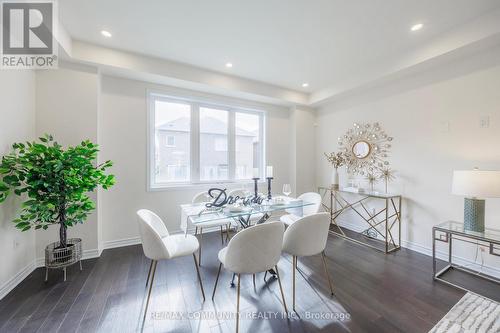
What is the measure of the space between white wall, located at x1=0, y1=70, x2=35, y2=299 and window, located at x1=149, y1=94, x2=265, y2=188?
53.6 inches

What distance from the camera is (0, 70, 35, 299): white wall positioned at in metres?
1.91

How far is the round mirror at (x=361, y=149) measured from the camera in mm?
3475

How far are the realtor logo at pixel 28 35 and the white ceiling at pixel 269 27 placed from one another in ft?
0.57

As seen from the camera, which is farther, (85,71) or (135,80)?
(135,80)

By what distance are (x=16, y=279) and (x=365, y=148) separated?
5012mm

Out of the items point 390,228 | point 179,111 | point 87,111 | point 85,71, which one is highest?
point 85,71

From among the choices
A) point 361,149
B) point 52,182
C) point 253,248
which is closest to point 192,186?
point 52,182

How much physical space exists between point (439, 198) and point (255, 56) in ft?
10.7

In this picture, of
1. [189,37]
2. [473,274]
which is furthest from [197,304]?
[473,274]

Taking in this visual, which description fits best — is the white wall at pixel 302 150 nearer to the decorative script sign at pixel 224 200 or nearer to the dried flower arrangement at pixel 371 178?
the dried flower arrangement at pixel 371 178

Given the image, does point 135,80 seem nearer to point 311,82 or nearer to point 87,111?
point 87,111

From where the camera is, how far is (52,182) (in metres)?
2.00

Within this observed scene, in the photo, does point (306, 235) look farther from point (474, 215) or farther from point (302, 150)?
point (302, 150)

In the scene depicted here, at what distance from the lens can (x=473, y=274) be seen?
2271mm
